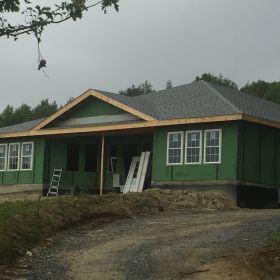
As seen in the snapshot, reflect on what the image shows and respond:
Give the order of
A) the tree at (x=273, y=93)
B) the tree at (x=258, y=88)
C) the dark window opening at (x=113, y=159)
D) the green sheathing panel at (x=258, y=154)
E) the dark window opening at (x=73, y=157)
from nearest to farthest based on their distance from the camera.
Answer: the green sheathing panel at (x=258, y=154)
the dark window opening at (x=113, y=159)
the dark window opening at (x=73, y=157)
the tree at (x=273, y=93)
the tree at (x=258, y=88)

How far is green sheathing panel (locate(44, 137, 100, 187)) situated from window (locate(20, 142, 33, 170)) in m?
0.99

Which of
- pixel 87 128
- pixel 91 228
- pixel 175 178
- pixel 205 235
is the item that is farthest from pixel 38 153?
pixel 205 235

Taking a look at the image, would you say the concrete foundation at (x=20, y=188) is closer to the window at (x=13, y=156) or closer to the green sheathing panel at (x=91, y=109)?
the window at (x=13, y=156)

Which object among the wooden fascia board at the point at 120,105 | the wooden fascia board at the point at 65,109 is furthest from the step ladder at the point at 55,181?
the wooden fascia board at the point at 120,105

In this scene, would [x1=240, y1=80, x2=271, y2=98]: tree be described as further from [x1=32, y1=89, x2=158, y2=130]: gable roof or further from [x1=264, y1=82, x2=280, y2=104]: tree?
[x1=32, y1=89, x2=158, y2=130]: gable roof

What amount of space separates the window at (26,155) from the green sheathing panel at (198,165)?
7.81 m

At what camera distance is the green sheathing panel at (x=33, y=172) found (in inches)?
1210

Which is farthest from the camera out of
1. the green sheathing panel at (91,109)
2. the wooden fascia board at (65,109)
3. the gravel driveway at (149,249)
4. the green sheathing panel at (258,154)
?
the wooden fascia board at (65,109)

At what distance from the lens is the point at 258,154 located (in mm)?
24906

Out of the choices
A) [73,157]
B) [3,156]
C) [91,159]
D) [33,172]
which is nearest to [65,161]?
[73,157]

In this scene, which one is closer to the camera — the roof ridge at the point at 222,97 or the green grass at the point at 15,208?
the green grass at the point at 15,208

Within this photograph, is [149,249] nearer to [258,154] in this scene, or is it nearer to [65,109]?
[258,154]

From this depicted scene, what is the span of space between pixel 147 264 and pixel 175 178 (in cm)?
1390

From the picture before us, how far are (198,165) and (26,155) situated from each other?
1048 centimetres
